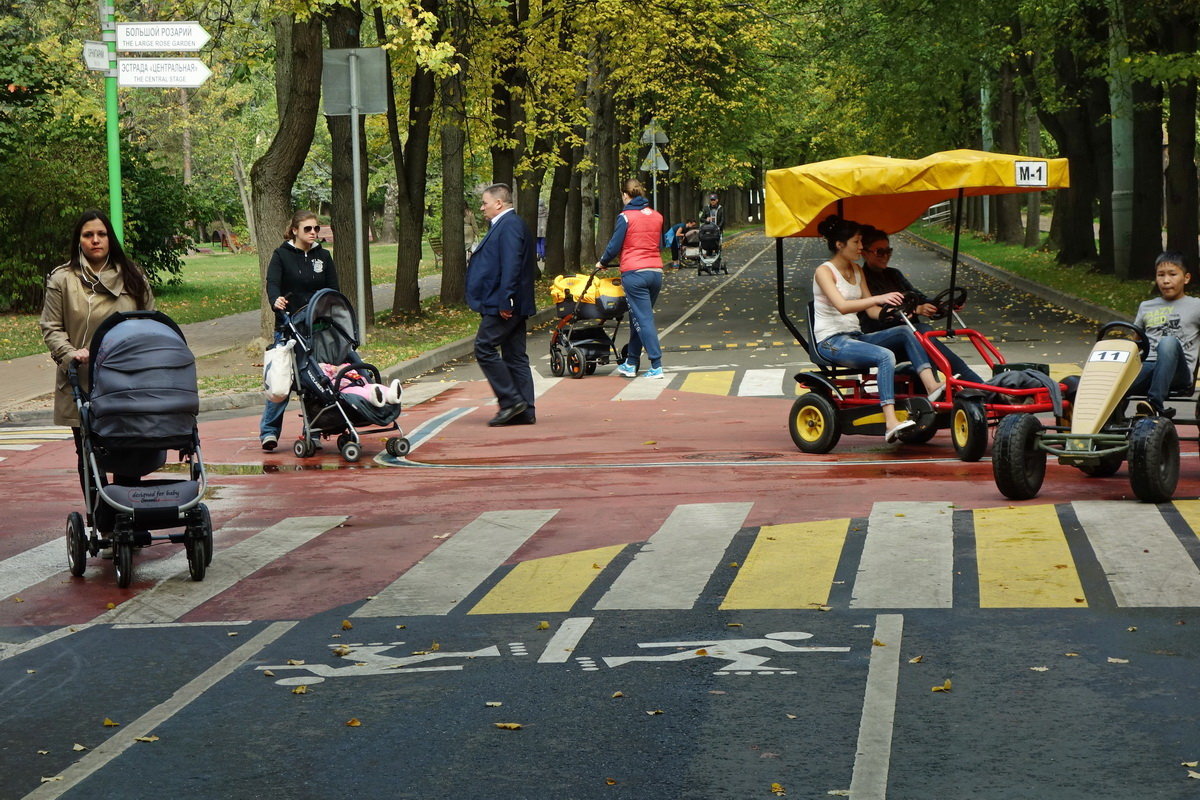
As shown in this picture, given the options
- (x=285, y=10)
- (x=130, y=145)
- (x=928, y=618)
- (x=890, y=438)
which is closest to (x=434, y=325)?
(x=285, y=10)

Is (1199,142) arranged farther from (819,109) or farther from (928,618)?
(928,618)

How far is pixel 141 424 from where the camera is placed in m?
8.55

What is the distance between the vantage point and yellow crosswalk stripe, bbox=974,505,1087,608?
24.7 ft

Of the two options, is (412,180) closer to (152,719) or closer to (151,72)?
(151,72)

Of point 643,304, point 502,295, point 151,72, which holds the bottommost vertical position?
point 643,304

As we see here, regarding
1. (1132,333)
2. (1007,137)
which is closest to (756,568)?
(1132,333)

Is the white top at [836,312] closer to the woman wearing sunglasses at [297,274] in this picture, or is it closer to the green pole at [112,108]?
the woman wearing sunglasses at [297,274]

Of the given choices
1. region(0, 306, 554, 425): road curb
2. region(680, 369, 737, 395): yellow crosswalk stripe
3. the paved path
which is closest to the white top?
region(680, 369, 737, 395): yellow crosswalk stripe

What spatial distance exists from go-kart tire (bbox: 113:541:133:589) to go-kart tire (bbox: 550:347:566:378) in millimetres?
11524

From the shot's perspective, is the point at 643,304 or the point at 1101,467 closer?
the point at 1101,467

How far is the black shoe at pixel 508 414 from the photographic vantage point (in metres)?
15.3

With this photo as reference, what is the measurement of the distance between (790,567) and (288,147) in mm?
15026

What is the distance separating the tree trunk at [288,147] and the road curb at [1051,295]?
10.7 metres

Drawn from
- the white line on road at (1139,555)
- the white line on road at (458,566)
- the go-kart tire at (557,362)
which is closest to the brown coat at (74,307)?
the white line on road at (458,566)
